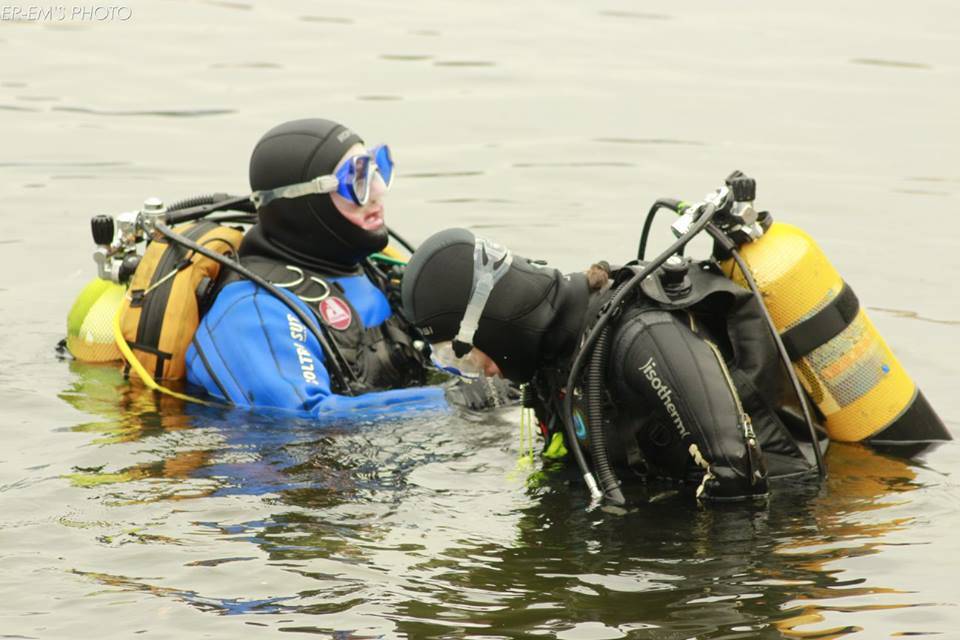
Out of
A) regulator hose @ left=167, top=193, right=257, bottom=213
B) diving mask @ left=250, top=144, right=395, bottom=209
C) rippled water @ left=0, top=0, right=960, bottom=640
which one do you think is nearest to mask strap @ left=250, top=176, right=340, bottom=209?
diving mask @ left=250, top=144, right=395, bottom=209

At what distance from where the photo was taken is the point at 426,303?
4812 millimetres

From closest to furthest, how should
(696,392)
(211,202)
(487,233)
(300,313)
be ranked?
(696,392) < (300,313) < (211,202) < (487,233)

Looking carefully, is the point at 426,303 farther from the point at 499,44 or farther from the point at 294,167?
the point at 499,44

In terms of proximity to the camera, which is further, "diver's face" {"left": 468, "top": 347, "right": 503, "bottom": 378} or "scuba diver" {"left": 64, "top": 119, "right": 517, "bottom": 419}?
"scuba diver" {"left": 64, "top": 119, "right": 517, "bottom": 419}

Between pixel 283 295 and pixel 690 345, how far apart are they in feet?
7.59

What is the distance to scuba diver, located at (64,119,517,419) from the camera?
6.27 meters

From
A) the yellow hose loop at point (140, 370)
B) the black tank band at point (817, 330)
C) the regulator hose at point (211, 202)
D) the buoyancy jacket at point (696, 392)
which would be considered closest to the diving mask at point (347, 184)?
the regulator hose at point (211, 202)

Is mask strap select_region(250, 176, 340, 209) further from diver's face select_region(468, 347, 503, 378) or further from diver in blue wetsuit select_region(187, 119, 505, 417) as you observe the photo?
diver's face select_region(468, 347, 503, 378)

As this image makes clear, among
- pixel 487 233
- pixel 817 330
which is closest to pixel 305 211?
pixel 817 330

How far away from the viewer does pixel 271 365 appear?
6.26 meters

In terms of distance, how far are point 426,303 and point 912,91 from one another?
30.2ft

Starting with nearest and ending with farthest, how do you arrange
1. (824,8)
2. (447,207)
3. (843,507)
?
(843,507) < (447,207) < (824,8)

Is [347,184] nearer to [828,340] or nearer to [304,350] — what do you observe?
[304,350]

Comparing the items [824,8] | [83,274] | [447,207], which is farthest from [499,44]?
[83,274]
